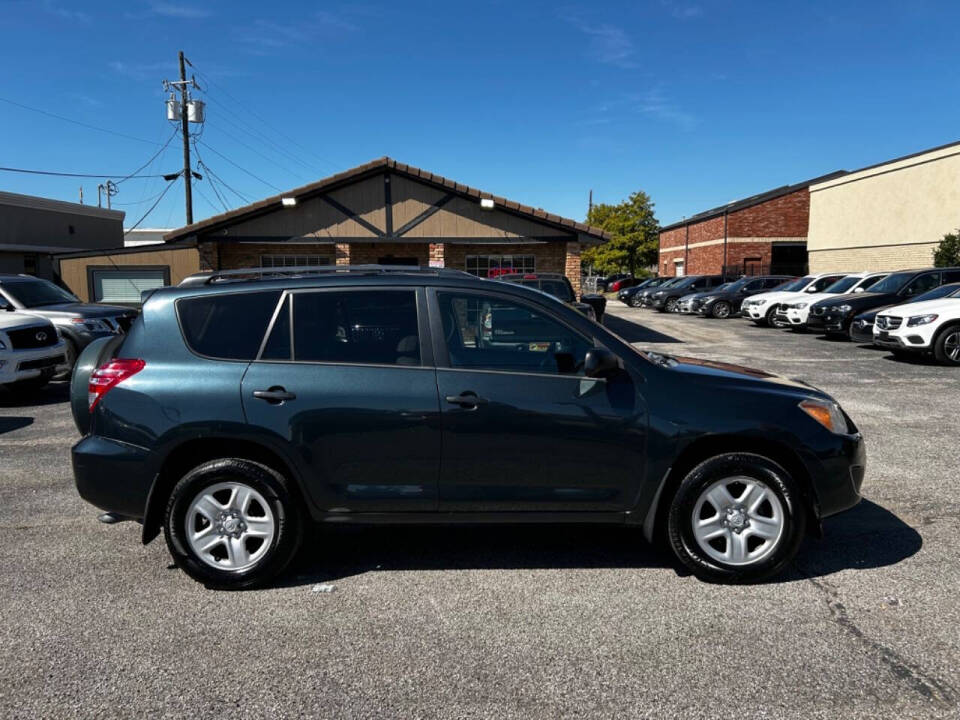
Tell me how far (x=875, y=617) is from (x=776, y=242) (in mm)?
44020

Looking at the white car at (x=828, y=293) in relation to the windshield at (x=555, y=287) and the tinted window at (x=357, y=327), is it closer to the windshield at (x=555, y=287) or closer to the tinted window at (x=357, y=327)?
→ the windshield at (x=555, y=287)

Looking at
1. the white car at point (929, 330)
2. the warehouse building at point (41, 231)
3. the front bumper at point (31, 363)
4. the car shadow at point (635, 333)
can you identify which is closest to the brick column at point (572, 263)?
the car shadow at point (635, 333)

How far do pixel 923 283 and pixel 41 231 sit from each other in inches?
1385

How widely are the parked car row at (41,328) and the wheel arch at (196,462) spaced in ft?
23.5

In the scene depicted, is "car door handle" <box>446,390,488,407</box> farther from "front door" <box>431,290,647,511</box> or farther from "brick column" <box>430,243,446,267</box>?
"brick column" <box>430,243,446,267</box>

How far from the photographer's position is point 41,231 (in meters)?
33.3

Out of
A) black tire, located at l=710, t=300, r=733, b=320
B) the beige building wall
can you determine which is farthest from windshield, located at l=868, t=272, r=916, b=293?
the beige building wall

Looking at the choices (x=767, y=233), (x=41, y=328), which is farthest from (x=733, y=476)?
(x=767, y=233)

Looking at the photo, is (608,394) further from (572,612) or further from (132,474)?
(132,474)

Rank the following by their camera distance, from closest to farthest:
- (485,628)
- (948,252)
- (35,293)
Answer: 1. (485,628)
2. (35,293)
3. (948,252)

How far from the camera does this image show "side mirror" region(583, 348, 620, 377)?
145 inches

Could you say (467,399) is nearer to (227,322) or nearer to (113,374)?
(227,322)

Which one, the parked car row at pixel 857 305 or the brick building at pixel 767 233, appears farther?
the brick building at pixel 767 233

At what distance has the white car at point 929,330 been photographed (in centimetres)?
1222
